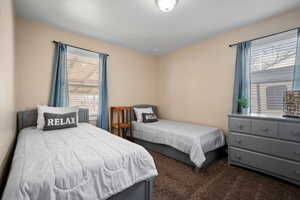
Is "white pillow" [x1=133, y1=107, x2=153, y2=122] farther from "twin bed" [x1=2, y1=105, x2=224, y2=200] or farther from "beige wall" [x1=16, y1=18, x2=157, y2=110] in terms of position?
"twin bed" [x1=2, y1=105, x2=224, y2=200]

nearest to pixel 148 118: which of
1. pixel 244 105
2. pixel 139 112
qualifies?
pixel 139 112

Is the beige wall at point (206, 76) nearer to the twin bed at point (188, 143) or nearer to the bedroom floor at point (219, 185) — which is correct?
the twin bed at point (188, 143)

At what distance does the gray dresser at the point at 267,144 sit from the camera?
166cm

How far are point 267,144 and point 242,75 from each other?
1.20 meters

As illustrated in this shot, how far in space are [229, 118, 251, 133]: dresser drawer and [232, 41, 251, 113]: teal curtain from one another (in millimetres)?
336

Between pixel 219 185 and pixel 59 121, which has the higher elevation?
pixel 59 121

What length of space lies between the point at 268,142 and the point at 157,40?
2758 mm

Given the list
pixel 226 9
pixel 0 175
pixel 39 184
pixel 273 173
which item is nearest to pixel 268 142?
pixel 273 173

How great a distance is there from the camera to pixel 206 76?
9.68 feet

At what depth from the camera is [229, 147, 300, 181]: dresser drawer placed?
165 centimetres

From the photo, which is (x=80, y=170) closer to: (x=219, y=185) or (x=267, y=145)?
(x=219, y=185)

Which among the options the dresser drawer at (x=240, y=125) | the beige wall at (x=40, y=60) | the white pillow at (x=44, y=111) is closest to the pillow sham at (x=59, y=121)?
the white pillow at (x=44, y=111)

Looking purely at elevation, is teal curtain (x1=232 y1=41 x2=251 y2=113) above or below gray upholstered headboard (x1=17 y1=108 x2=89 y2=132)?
above

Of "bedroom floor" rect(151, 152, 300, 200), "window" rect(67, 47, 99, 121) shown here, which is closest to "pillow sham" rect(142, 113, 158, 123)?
"window" rect(67, 47, 99, 121)
